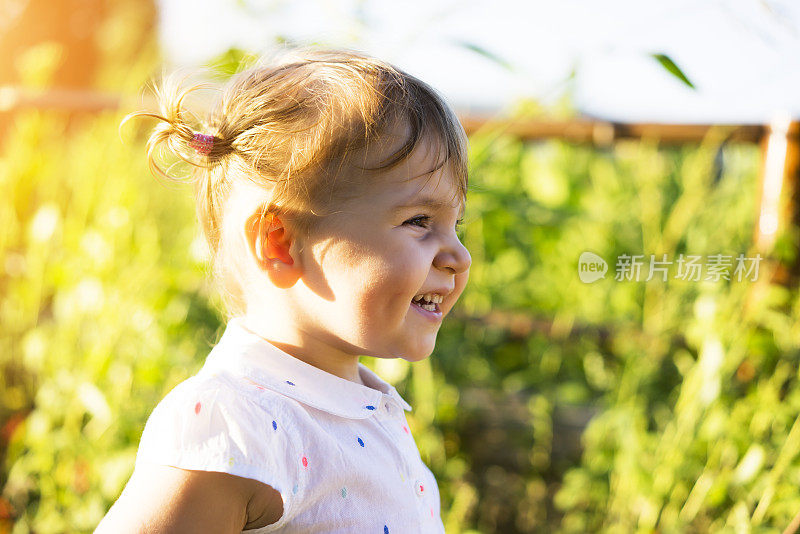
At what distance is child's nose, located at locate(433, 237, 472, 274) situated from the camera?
85cm

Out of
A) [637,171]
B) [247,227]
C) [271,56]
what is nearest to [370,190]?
[247,227]

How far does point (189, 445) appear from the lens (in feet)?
2.31

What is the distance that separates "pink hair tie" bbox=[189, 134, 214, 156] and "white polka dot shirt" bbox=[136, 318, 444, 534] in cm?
20

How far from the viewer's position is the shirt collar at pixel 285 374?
0.82 m

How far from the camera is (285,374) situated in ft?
2.72

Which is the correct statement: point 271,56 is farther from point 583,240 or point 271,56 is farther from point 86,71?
point 86,71

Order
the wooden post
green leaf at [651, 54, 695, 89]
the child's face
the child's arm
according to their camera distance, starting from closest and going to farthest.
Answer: the child's arm
the child's face
green leaf at [651, 54, 695, 89]
the wooden post

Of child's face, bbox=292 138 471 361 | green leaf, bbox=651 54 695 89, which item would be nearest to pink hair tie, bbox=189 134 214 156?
child's face, bbox=292 138 471 361

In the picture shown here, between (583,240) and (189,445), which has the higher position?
(189,445)

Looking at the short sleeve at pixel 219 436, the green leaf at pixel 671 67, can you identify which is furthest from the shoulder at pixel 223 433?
the green leaf at pixel 671 67

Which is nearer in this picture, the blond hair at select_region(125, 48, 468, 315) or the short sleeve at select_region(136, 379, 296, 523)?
the short sleeve at select_region(136, 379, 296, 523)

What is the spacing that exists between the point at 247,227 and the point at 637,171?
171cm

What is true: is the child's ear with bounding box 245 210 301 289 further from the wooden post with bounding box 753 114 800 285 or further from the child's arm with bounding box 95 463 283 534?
the wooden post with bounding box 753 114 800 285

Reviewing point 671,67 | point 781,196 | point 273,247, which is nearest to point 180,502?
point 273,247
